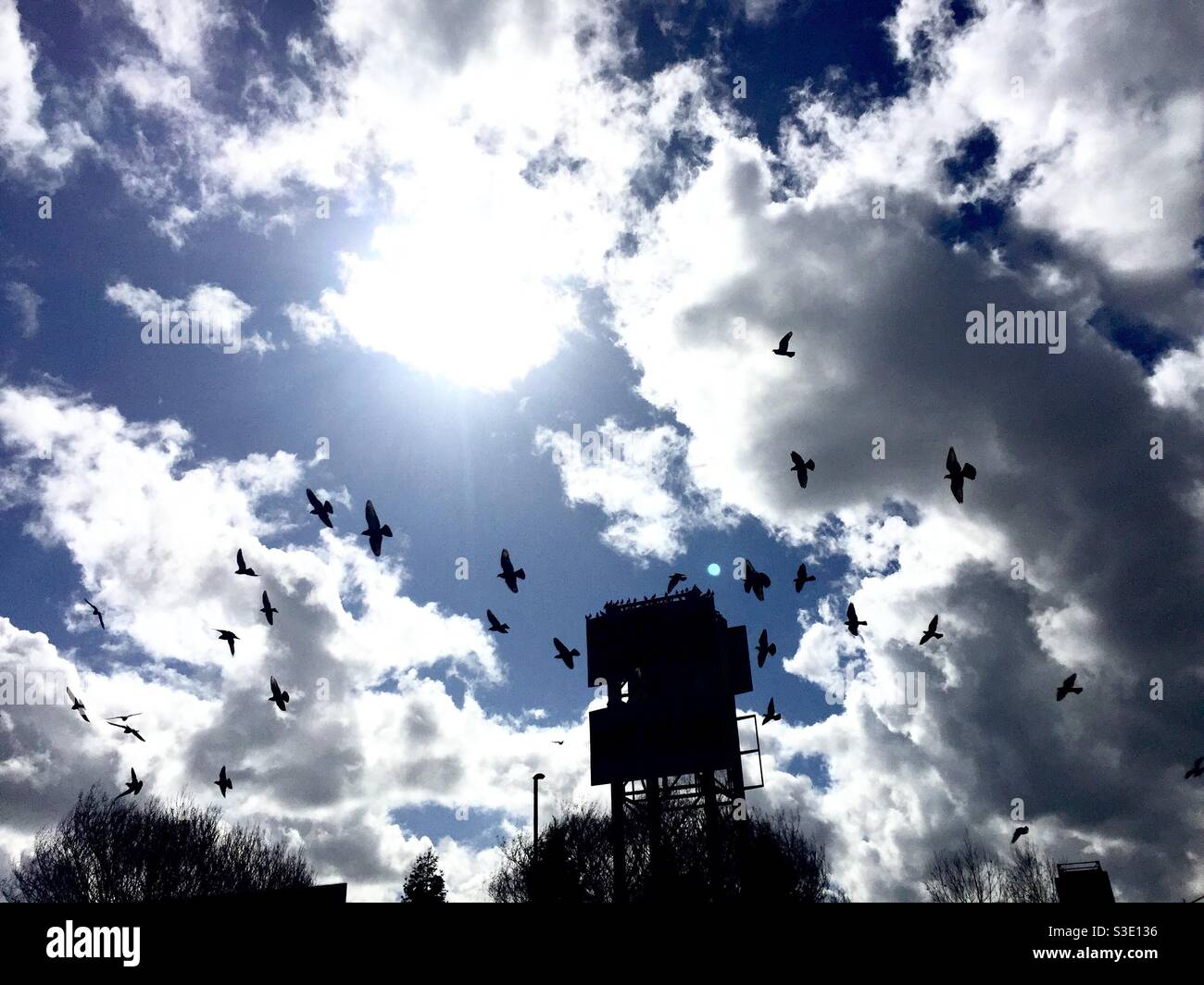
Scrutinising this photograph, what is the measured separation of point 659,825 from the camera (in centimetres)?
4397

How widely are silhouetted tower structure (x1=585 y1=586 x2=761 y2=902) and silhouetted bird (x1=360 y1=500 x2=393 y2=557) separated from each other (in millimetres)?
27869

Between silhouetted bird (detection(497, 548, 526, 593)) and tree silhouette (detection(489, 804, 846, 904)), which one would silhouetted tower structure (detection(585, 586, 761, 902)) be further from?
silhouetted bird (detection(497, 548, 526, 593))

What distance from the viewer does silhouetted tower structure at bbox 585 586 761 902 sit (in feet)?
143

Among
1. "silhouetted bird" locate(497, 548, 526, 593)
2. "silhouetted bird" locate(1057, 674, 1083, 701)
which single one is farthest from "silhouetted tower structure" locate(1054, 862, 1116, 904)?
"silhouetted bird" locate(497, 548, 526, 593)

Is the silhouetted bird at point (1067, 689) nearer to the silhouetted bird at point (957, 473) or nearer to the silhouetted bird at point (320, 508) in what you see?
the silhouetted bird at point (957, 473)

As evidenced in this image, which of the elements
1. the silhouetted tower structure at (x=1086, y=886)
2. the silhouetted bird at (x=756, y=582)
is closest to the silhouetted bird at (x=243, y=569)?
the silhouetted bird at (x=756, y=582)

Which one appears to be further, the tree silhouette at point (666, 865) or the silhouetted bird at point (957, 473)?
the tree silhouette at point (666, 865)

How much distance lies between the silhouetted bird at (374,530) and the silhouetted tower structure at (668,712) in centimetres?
2787

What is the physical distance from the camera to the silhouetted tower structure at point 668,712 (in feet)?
143

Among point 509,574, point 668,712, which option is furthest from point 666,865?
point 509,574

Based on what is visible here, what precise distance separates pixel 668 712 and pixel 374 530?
28.1 meters

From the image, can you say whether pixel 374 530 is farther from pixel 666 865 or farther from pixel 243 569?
pixel 666 865

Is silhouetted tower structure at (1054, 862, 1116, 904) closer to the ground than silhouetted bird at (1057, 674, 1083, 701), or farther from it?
→ closer to the ground
